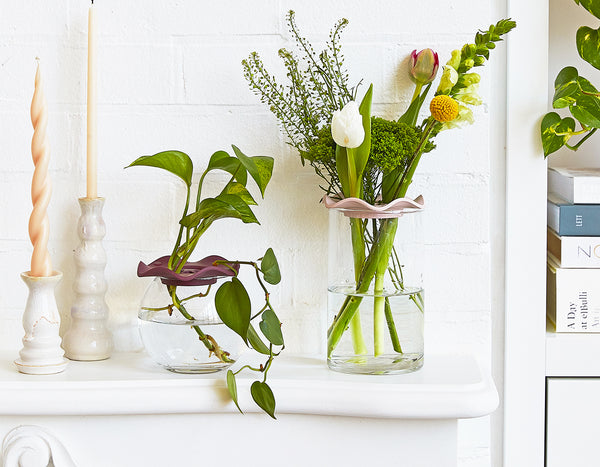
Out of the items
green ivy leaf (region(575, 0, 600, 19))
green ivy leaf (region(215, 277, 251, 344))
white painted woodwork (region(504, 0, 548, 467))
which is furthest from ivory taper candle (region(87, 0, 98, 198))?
green ivy leaf (region(575, 0, 600, 19))

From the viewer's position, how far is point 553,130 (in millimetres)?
1122

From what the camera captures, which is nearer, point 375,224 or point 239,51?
point 375,224

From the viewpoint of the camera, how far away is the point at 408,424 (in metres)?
0.97

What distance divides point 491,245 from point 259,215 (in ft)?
1.16

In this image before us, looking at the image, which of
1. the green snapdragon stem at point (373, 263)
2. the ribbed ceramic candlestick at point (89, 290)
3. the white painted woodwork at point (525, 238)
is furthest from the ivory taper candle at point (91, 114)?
the white painted woodwork at point (525, 238)

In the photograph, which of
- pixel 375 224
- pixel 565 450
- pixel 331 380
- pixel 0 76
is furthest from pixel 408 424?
pixel 0 76

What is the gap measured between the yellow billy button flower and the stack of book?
0.31 metres

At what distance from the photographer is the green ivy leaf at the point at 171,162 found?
0.97 m

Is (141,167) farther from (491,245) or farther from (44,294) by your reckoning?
(491,245)

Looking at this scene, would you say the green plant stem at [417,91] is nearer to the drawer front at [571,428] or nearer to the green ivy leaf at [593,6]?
the green ivy leaf at [593,6]

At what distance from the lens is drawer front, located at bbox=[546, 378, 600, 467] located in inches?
46.6

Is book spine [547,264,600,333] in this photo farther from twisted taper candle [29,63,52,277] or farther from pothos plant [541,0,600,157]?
twisted taper candle [29,63,52,277]

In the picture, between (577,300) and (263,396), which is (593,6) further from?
→ (263,396)

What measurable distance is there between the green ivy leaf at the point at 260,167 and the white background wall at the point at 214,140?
9 cm
